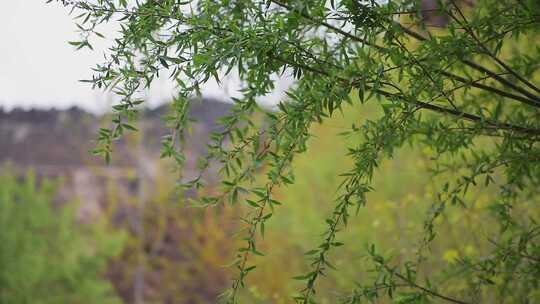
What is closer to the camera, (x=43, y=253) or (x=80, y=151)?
(x=43, y=253)

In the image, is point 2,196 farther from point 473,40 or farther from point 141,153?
point 473,40

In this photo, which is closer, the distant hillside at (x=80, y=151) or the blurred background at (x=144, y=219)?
the blurred background at (x=144, y=219)

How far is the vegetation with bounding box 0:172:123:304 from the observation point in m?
10.1

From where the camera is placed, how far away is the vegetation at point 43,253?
10.1 meters

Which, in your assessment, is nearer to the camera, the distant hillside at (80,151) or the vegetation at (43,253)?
the vegetation at (43,253)

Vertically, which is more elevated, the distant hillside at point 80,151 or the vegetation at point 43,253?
the distant hillside at point 80,151

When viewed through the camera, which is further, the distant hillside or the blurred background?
the distant hillside

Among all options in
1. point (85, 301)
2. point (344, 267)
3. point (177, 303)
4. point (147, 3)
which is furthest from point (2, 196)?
point (147, 3)

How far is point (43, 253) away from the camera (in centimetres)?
1066

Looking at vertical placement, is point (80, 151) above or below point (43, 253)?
above

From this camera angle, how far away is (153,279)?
48.2 ft

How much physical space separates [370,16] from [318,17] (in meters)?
0.17

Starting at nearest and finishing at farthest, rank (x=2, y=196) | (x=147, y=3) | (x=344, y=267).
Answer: (x=147, y=3)
(x=344, y=267)
(x=2, y=196)

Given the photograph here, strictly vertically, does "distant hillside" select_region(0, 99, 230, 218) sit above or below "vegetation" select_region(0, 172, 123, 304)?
above
